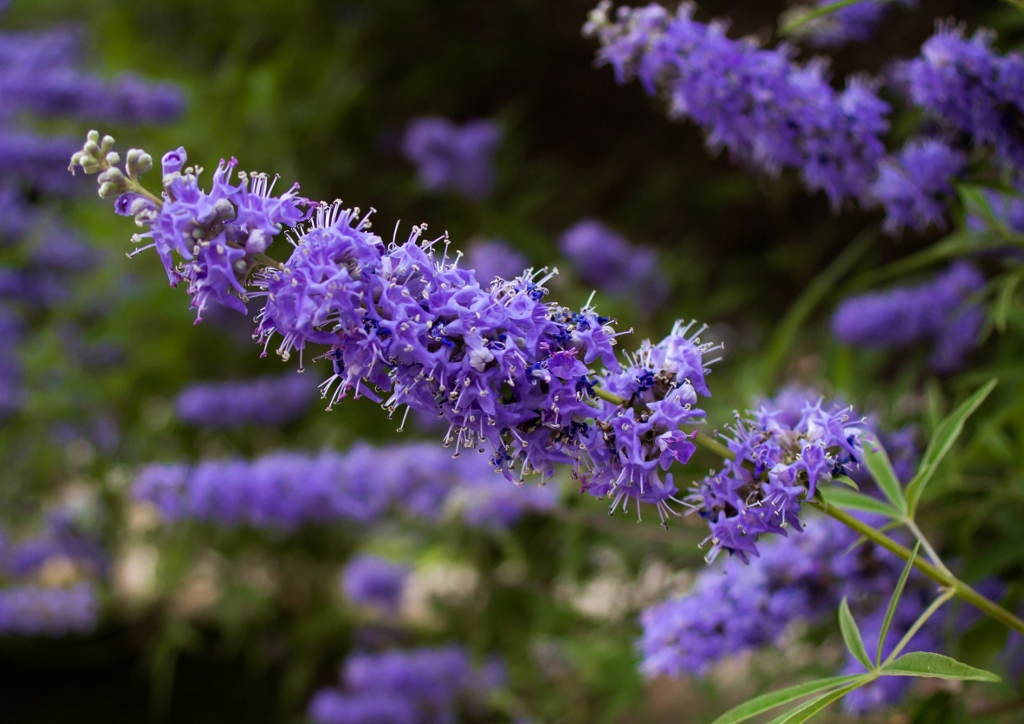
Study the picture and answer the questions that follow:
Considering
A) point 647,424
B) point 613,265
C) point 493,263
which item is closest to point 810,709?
point 647,424

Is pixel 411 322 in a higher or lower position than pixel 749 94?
lower

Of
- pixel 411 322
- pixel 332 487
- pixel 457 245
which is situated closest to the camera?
pixel 411 322

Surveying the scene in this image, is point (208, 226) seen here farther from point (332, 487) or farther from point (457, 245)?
point (457, 245)

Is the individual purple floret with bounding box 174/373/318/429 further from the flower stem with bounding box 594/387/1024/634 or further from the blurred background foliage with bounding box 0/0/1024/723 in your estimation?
the flower stem with bounding box 594/387/1024/634

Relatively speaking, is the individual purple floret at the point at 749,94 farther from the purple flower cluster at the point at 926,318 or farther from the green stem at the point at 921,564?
the purple flower cluster at the point at 926,318

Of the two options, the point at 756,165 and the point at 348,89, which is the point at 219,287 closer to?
the point at 756,165

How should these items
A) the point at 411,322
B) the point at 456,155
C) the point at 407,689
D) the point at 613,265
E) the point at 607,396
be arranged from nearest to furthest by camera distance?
the point at 411,322 → the point at 607,396 → the point at 407,689 → the point at 613,265 → the point at 456,155

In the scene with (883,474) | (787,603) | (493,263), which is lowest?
(787,603)
